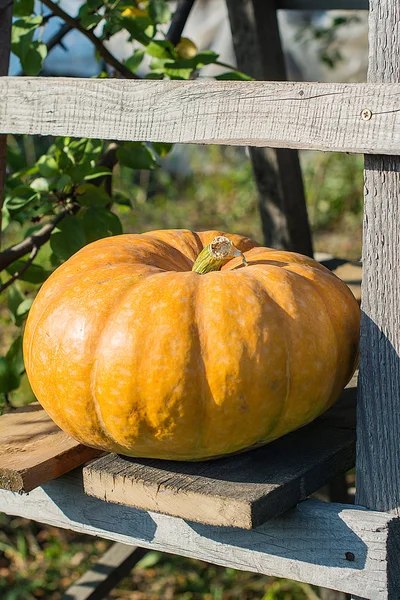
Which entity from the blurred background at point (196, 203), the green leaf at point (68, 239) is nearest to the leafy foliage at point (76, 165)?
the green leaf at point (68, 239)

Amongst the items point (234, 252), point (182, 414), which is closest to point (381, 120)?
point (234, 252)

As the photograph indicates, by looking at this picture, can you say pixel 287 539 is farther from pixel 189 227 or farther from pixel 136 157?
pixel 189 227

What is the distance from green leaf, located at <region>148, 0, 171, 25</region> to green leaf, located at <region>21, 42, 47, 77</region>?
1.21ft

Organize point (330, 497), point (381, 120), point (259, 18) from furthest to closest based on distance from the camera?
1. point (330, 497)
2. point (259, 18)
3. point (381, 120)

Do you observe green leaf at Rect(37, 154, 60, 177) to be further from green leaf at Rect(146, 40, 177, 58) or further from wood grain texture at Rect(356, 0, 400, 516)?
wood grain texture at Rect(356, 0, 400, 516)

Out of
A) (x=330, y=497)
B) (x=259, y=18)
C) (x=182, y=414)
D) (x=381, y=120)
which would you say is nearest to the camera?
(x=381, y=120)

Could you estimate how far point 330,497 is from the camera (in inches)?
112

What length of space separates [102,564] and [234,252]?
1837 millimetres

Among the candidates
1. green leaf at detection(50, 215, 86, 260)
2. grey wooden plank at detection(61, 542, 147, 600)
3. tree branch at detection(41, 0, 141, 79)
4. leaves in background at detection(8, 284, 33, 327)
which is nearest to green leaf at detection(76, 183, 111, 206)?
green leaf at detection(50, 215, 86, 260)

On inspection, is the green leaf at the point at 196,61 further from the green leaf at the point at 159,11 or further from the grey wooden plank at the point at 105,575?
the grey wooden plank at the point at 105,575

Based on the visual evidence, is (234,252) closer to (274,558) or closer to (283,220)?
(274,558)

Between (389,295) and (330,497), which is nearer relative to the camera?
(389,295)

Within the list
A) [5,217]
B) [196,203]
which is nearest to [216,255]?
[5,217]

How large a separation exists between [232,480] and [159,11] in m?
1.52
